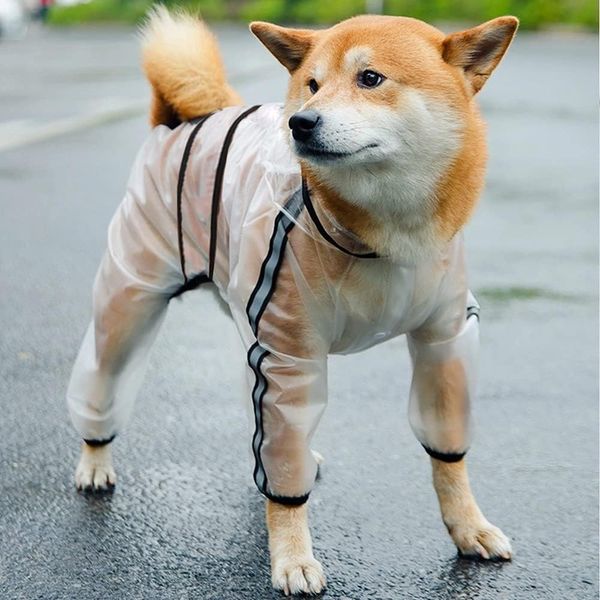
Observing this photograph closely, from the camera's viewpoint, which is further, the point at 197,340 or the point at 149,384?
the point at 197,340

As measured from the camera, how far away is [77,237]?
7926 mm

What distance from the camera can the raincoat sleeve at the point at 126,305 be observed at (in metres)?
4.00

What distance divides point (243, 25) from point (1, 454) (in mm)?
33070

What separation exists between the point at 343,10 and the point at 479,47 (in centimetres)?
3306

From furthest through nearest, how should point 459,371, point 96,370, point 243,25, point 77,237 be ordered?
point 243,25
point 77,237
point 96,370
point 459,371

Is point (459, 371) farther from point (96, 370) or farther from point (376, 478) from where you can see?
point (96, 370)

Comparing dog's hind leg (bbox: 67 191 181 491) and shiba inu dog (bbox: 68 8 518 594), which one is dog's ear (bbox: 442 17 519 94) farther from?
dog's hind leg (bbox: 67 191 181 491)

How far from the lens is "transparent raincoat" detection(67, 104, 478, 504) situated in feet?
11.0

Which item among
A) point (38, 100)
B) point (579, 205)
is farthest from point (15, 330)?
point (38, 100)

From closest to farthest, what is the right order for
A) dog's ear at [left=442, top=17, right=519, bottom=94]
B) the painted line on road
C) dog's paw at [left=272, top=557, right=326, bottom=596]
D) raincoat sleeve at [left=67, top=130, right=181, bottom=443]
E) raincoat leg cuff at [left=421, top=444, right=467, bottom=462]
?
dog's ear at [left=442, top=17, right=519, bottom=94]
dog's paw at [left=272, top=557, right=326, bottom=596]
raincoat leg cuff at [left=421, top=444, right=467, bottom=462]
raincoat sleeve at [left=67, top=130, right=181, bottom=443]
the painted line on road

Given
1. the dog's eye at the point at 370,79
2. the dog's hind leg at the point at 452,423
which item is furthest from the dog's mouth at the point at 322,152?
the dog's hind leg at the point at 452,423

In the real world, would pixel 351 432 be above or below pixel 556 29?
above

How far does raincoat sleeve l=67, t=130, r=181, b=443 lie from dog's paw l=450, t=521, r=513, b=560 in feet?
3.87

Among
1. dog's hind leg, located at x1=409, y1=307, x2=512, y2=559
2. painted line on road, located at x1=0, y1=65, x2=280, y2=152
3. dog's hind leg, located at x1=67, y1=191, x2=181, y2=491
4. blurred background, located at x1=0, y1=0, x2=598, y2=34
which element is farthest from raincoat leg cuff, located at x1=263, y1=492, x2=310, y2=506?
blurred background, located at x1=0, y1=0, x2=598, y2=34
